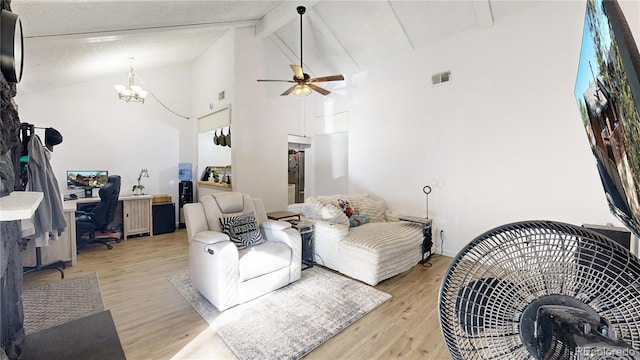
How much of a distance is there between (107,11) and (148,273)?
2.73 meters

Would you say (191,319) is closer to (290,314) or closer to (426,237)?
(290,314)

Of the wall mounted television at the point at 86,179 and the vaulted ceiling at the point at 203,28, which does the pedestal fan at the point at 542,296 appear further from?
the wall mounted television at the point at 86,179

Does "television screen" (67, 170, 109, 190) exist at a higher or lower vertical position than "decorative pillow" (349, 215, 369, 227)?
higher

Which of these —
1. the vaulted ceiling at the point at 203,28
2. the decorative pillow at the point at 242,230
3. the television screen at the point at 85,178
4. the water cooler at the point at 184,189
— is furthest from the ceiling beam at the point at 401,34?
Result: the television screen at the point at 85,178

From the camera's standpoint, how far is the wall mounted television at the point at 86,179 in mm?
4246

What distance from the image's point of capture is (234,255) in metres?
2.26

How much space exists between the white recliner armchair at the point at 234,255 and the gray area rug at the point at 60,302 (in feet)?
2.88

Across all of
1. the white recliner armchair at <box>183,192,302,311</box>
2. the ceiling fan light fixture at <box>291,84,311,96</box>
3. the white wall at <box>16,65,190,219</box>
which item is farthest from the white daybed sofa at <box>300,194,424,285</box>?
the white wall at <box>16,65,190,219</box>

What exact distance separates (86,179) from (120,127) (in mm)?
1041

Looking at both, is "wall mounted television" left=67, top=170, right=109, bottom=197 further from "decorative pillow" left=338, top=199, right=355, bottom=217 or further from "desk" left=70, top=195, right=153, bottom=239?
"decorative pillow" left=338, top=199, right=355, bottom=217

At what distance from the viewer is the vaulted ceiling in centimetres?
246

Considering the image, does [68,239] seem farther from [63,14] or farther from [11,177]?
[11,177]

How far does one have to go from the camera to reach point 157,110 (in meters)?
5.11

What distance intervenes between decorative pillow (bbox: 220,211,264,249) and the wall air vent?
3158mm
